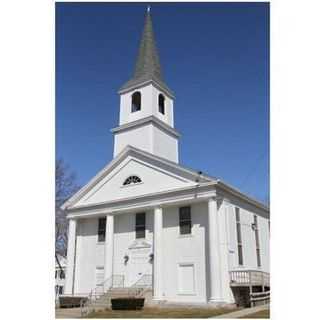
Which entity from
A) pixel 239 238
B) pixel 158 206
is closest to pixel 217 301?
pixel 239 238

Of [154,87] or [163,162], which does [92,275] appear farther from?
[154,87]

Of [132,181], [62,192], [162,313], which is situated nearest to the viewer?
[162,313]

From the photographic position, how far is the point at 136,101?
779 inches

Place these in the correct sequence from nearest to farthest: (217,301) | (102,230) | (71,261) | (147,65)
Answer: (217,301) → (71,261) → (102,230) → (147,65)

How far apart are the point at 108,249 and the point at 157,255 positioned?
8.77ft

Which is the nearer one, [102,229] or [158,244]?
[158,244]

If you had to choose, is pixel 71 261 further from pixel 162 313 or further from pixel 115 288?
pixel 162 313

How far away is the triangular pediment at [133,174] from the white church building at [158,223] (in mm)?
41
